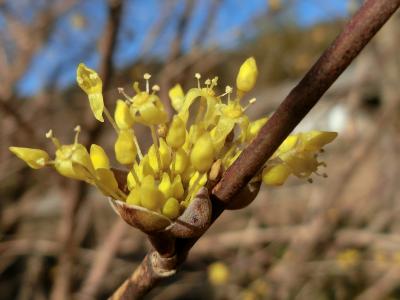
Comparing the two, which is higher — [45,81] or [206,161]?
[206,161]

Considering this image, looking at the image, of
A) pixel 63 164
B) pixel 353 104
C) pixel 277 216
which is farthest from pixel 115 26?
pixel 277 216

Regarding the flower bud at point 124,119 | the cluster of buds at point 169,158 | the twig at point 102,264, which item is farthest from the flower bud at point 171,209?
the twig at point 102,264

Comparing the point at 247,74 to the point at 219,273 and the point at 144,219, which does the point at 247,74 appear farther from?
the point at 219,273

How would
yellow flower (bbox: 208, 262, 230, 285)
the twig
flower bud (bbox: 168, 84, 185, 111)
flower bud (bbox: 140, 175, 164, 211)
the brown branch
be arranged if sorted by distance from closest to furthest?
the brown branch
flower bud (bbox: 140, 175, 164, 211)
flower bud (bbox: 168, 84, 185, 111)
the twig
yellow flower (bbox: 208, 262, 230, 285)

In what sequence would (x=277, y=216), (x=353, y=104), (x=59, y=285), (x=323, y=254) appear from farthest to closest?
(x=277, y=216) → (x=323, y=254) → (x=353, y=104) → (x=59, y=285)

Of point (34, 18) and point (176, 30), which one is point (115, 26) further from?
point (34, 18)

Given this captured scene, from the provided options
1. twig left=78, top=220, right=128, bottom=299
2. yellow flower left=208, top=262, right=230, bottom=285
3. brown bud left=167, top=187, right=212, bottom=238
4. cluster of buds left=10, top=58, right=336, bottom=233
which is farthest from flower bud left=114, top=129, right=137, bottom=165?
yellow flower left=208, top=262, right=230, bottom=285

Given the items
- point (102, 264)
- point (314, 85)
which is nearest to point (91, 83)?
point (314, 85)

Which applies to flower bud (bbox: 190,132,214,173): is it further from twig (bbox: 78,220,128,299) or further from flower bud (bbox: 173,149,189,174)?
twig (bbox: 78,220,128,299)
